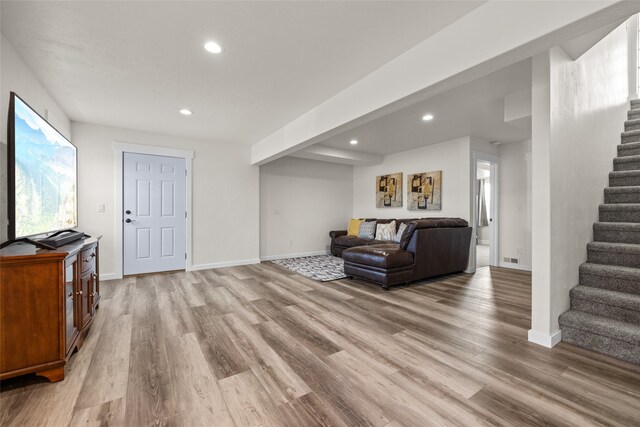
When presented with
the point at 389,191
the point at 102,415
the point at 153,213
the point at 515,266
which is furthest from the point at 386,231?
the point at 102,415

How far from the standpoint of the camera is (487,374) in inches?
68.6

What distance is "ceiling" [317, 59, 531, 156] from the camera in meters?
2.80

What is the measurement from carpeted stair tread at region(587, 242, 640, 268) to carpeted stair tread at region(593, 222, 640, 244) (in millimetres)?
109

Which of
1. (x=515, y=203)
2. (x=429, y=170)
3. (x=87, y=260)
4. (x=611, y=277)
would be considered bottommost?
(x=611, y=277)

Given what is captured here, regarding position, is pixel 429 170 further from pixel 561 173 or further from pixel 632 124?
pixel 561 173

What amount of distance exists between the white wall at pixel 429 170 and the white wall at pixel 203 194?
290 cm

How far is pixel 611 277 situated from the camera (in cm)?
227

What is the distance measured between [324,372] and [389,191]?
5.05 metres

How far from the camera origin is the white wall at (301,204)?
19.4ft

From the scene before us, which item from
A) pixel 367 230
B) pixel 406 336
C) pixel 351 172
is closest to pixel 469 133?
pixel 367 230

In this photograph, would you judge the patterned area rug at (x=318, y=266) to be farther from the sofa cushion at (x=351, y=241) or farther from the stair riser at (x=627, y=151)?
the stair riser at (x=627, y=151)

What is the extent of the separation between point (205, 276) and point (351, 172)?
4525mm

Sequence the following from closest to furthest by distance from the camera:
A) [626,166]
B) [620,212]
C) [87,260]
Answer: [87,260] < [620,212] < [626,166]

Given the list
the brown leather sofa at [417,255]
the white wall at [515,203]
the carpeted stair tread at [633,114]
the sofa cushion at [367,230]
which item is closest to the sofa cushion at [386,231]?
the sofa cushion at [367,230]
